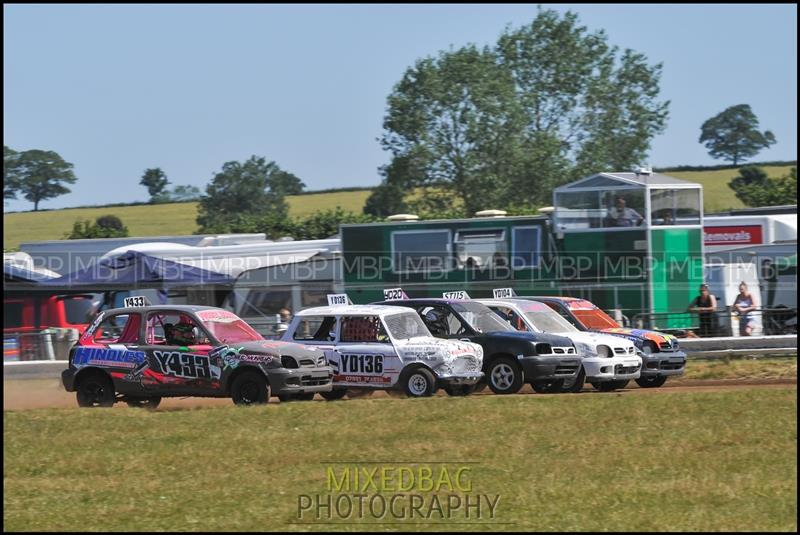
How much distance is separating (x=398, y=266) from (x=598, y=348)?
10.6 metres

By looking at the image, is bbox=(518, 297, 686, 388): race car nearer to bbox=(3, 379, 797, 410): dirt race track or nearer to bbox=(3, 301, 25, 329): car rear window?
bbox=(3, 379, 797, 410): dirt race track

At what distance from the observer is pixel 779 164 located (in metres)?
97.1

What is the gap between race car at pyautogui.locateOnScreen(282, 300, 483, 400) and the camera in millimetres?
17297

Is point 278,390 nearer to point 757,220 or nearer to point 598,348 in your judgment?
point 598,348

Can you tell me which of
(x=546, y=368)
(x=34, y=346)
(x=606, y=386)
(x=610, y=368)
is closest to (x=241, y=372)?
(x=546, y=368)

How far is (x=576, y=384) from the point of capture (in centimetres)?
1869

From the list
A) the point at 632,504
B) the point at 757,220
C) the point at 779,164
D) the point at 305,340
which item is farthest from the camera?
the point at 779,164

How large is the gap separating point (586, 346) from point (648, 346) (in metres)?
1.75

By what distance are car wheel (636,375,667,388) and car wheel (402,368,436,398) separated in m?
4.59

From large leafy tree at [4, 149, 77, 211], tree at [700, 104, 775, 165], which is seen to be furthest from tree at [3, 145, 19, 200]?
tree at [700, 104, 775, 165]

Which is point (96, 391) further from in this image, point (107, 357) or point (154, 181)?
point (154, 181)

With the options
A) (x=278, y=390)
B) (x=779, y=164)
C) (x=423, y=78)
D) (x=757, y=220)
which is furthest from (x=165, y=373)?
(x=779, y=164)

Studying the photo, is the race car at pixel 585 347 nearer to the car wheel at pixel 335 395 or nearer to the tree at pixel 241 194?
the car wheel at pixel 335 395

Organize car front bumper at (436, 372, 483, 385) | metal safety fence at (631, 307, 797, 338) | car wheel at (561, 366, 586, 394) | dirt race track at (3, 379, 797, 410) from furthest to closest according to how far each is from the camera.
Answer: metal safety fence at (631, 307, 797, 338) < car wheel at (561, 366, 586, 394) < dirt race track at (3, 379, 797, 410) < car front bumper at (436, 372, 483, 385)
